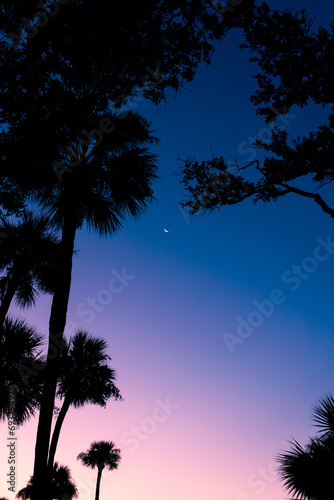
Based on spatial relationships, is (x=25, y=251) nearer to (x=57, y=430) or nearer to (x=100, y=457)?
(x=57, y=430)

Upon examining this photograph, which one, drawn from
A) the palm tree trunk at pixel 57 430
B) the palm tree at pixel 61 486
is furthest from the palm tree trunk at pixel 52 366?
the palm tree at pixel 61 486

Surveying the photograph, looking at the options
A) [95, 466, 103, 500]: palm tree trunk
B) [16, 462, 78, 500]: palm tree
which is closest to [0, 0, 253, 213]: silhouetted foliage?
[16, 462, 78, 500]: palm tree

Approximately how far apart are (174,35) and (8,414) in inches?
419

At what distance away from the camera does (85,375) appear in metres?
17.5

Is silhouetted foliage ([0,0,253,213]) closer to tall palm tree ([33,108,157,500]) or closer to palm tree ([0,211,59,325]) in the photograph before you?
tall palm tree ([33,108,157,500])

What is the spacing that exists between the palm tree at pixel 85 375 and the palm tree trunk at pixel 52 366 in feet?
32.5

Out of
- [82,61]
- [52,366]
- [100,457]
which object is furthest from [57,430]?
[100,457]

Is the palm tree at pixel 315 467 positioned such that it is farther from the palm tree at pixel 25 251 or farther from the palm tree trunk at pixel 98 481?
the palm tree trunk at pixel 98 481

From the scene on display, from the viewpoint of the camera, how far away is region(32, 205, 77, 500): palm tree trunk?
21.5 ft

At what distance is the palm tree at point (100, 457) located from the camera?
3516 cm

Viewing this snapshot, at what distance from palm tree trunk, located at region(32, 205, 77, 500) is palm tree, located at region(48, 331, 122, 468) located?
32.5 feet

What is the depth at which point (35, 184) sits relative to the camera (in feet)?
30.6

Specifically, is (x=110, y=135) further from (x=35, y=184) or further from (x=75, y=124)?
(x=75, y=124)

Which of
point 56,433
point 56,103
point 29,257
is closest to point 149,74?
point 56,103
